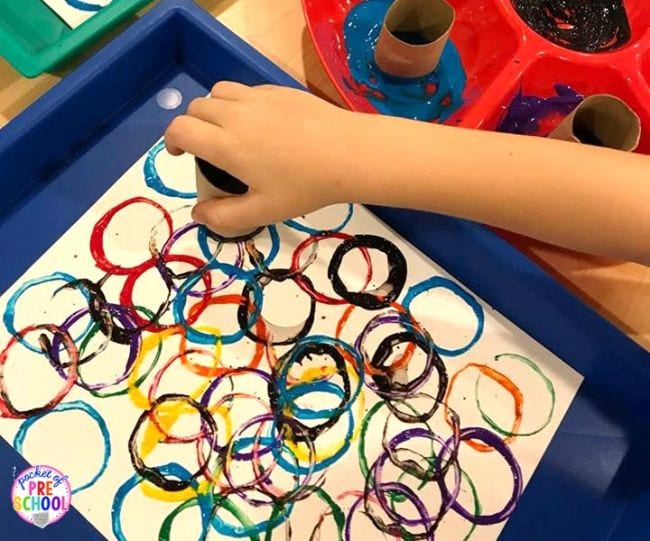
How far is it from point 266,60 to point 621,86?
0.37 metres

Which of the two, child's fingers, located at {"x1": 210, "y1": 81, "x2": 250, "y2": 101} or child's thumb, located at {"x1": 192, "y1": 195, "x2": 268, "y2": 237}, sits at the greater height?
child's fingers, located at {"x1": 210, "y1": 81, "x2": 250, "y2": 101}

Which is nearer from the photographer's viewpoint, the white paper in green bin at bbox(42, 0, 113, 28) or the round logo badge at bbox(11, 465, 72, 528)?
the round logo badge at bbox(11, 465, 72, 528)

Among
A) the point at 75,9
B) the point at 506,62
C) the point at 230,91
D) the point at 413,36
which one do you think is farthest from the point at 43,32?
the point at 506,62

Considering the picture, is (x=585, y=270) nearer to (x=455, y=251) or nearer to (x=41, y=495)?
(x=455, y=251)

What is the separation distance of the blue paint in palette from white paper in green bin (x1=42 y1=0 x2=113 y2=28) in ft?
0.85

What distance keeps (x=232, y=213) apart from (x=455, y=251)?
221mm

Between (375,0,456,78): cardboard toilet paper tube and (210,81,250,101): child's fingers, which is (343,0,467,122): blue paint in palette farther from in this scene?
(210,81,250,101): child's fingers

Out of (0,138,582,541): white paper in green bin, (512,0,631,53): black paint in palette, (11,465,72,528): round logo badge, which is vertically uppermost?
(512,0,631,53): black paint in palette

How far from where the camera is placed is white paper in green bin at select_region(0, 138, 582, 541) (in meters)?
0.57

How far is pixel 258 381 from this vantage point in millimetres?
621

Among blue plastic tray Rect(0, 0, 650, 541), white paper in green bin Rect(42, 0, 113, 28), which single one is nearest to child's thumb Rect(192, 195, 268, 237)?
blue plastic tray Rect(0, 0, 650, 541)

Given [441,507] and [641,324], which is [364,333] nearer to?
[441,507]

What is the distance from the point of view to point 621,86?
0.72 meters

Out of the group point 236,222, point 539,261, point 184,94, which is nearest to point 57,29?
point 184,94
